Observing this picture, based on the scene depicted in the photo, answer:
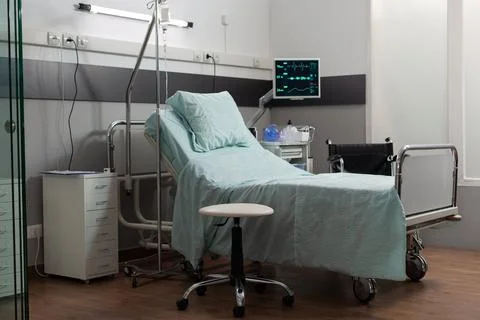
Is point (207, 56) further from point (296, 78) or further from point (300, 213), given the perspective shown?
point (300, 213)

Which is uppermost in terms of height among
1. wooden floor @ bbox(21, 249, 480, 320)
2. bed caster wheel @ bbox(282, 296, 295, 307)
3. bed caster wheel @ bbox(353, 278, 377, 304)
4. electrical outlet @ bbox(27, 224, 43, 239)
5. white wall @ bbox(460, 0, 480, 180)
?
white wall @ bbox(460, 0, 480, 180)

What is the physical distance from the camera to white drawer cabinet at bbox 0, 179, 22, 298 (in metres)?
2.70

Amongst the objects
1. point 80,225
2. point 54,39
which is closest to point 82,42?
point 54,39

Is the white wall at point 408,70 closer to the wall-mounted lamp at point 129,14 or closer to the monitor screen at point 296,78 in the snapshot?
the monitor screen at point 296,78

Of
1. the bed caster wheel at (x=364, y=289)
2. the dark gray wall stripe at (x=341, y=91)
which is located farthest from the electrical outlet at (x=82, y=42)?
the bed caster wheel at (x=364, y=289)

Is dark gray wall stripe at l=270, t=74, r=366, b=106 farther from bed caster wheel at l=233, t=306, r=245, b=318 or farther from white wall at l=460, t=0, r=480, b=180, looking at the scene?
bed caster wheel at l=233, t=306, r=245, b=318

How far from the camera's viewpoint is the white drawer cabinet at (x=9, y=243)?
2697 mm

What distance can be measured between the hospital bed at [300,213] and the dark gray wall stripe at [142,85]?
0.70 meters

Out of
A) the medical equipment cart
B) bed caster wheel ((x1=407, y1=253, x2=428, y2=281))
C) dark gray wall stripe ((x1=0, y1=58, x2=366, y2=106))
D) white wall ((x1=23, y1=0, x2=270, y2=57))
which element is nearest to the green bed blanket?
bed caster wheel ((x1=407, y1=253, x2=428, y2=281))

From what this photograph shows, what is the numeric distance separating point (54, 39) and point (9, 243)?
2332mm

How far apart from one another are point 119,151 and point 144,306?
1.60m

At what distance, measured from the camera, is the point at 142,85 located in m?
5.43

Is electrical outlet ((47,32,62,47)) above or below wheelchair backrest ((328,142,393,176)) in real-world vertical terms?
above

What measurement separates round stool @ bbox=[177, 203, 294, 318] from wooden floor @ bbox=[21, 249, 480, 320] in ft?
0.22
